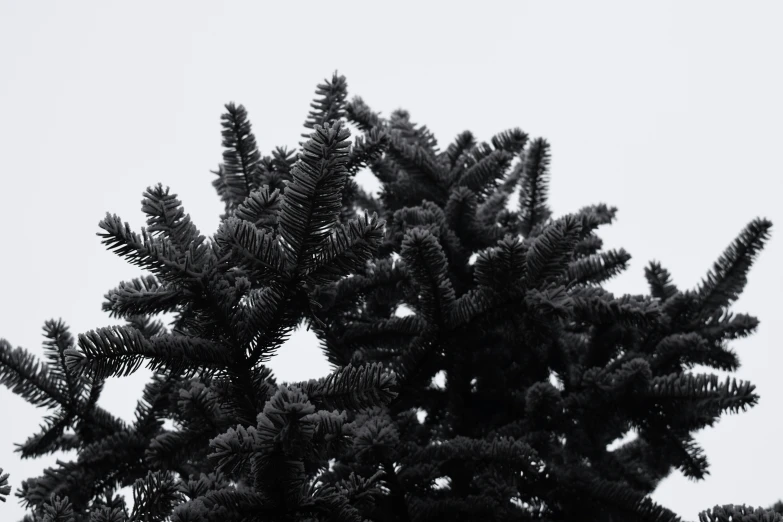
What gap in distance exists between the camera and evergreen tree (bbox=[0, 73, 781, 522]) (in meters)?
1.58

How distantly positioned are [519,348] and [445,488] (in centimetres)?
85

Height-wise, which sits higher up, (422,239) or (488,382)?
(488,382)

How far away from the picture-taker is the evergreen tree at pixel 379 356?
62.3 inches

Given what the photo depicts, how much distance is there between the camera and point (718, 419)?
306 cm

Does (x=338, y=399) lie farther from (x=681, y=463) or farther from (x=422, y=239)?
(x=681, y=463)

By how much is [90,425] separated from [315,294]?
1.19 meters

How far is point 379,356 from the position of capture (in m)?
3.49

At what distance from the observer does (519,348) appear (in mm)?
3545

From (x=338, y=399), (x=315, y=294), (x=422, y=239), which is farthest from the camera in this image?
(x=315, y=294)

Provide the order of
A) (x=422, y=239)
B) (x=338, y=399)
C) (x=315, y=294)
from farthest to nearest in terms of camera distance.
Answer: (x=315, y=294) < (x=422, y=239) < (x=338, y=399)

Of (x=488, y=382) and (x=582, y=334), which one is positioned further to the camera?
(x=582, y=334)

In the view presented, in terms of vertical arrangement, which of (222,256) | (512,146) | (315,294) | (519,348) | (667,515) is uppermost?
(512,146)

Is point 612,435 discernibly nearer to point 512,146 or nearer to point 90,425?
point 512,146

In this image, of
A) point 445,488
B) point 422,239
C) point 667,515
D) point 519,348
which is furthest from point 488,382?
point 422,239
